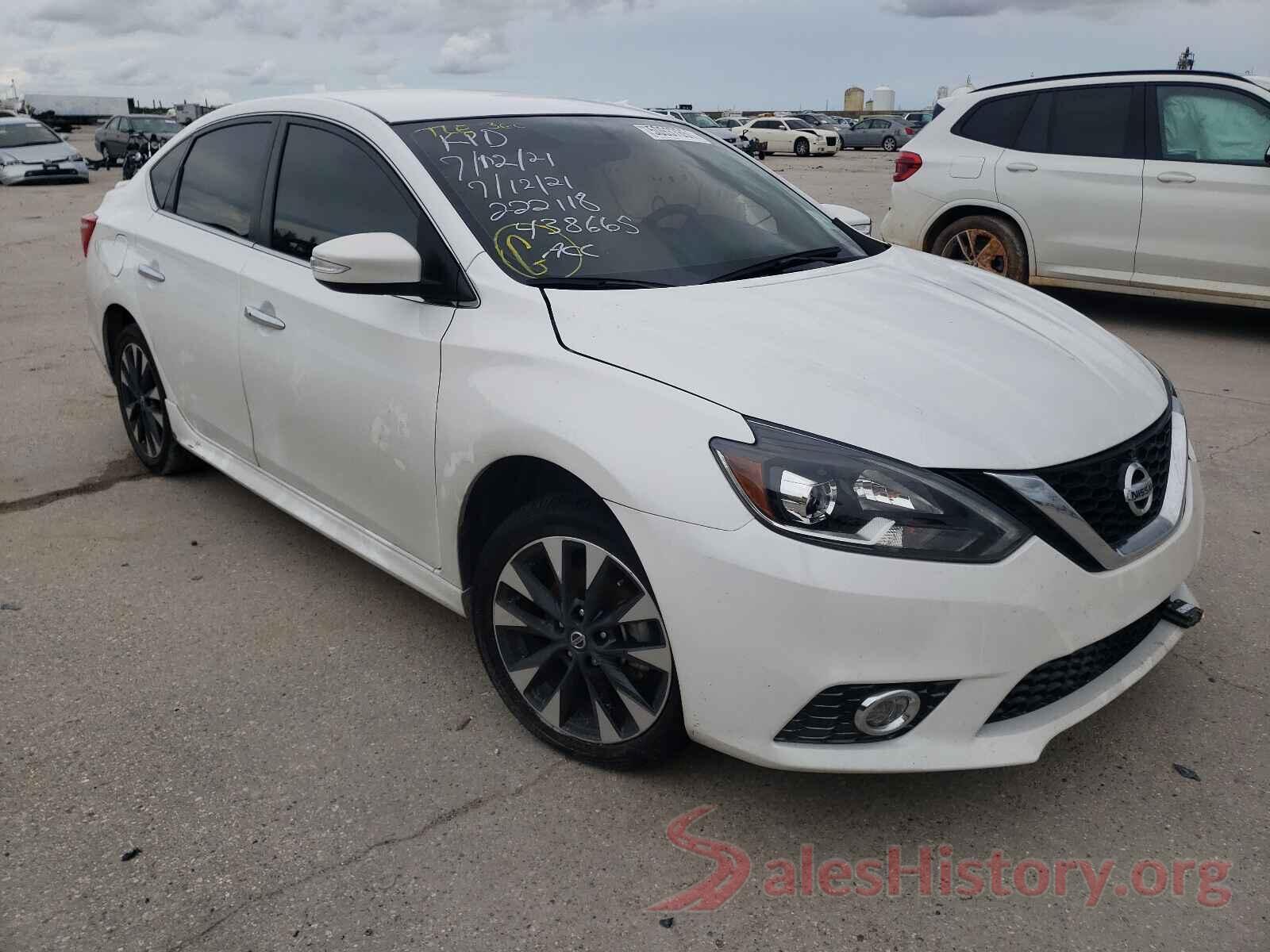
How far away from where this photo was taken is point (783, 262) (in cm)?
320

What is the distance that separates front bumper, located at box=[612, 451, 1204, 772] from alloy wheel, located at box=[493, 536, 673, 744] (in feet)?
0.40

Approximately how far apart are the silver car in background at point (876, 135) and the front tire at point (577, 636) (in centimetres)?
4439

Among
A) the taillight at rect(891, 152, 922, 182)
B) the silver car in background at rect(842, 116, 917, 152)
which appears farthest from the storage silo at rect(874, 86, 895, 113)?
the taillight at rect(891, 152, 922, 182)

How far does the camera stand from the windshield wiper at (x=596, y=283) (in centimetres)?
278

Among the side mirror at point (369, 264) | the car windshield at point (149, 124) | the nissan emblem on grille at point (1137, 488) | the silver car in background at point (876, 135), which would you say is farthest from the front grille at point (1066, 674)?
the silver car in background at point (876, 135)

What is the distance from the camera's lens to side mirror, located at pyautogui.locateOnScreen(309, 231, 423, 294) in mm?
2734

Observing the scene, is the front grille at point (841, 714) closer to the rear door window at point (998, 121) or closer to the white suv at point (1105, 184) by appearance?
the white suv at point (1105, 184)

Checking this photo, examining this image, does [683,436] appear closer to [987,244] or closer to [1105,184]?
[1105,184]

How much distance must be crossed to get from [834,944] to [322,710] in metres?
1.55

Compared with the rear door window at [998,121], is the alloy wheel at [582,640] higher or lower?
lower

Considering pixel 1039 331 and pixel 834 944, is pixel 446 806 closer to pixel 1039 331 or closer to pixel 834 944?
pixel 834 944

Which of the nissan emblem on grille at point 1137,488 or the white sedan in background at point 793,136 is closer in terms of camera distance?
the nissan emblem on grille at point 1137,488

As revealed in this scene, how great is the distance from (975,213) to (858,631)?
6559 mm

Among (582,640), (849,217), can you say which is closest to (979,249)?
(849,217)
